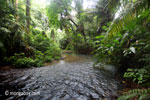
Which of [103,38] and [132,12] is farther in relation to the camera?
[103,38]

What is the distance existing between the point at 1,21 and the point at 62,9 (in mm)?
6421

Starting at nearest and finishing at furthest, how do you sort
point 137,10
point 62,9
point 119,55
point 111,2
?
point 137,10 < point 111,2 < point 119,55 < point 62,9

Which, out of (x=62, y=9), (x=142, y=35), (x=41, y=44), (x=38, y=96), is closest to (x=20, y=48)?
(x=41, y=44)

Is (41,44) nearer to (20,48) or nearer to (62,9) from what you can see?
(20,48)

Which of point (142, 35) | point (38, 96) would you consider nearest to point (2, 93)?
point (38, 96)

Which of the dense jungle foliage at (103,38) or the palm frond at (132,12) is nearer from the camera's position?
the palm frond at (132,12)

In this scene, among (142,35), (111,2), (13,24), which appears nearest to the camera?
(111,2)

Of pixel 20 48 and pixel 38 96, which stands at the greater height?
pixel 20 48

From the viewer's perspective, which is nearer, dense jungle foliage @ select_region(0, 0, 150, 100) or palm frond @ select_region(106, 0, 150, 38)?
palm frond @ select_region(106, 0, 150, 38)

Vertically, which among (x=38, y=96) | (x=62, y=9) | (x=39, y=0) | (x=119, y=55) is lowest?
(x=38, y=96)

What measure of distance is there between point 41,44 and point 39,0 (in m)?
10.7

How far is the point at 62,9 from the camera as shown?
820cm

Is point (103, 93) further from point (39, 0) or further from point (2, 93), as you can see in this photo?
point (39, 0)

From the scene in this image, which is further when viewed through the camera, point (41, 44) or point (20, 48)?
point (41, 44)
